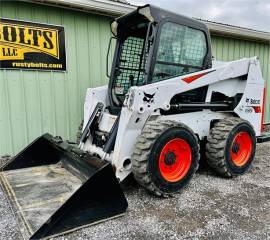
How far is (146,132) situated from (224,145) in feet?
4.28

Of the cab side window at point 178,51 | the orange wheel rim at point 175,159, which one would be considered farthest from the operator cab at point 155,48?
the orange wheel rim at point 175,159

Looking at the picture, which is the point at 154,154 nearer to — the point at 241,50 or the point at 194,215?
the point at 194,215

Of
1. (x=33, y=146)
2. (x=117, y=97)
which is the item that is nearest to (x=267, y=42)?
(x=117, y=97)

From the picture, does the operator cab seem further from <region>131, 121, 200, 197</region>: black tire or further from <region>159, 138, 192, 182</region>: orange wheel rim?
<region>159, 138, 192, 182</region>: orange wheel rim

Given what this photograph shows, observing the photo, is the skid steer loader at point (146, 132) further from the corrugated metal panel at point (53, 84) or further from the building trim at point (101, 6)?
the building trim at point (101, 6)

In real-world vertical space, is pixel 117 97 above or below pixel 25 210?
above

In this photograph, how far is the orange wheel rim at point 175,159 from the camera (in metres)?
3.31

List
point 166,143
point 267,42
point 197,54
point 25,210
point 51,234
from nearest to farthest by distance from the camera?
point 51,234 < point 25,210 < point 166,143 < point 197,54 < point 267,42

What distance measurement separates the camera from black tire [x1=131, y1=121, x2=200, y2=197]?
121 inches

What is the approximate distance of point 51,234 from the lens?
7.91ft

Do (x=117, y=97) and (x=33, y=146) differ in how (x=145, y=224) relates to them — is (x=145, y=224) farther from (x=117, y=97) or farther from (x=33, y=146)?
(x=33, y=146)

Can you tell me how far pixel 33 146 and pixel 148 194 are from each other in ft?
6.42

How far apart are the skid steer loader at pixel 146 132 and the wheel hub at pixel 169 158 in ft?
0.04

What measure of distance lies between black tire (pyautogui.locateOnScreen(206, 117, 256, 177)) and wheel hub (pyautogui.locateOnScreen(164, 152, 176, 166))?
2.49 ft
